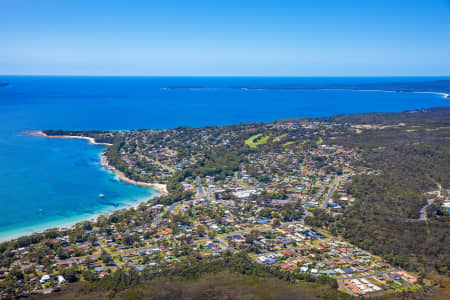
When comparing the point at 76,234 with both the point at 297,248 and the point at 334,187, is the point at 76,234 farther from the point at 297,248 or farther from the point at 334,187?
the point at 334,187

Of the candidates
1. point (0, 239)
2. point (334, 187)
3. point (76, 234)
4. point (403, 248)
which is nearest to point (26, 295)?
point (76, 234)

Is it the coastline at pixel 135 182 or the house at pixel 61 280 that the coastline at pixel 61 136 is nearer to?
the coastline at pixel 135 182

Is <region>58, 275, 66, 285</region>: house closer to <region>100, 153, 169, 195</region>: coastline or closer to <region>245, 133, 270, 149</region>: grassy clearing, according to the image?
<region>100, 153, 169, 195</region>: coastline

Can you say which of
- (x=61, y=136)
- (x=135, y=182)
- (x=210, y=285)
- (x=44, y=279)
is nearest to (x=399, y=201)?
(x=210, y=285)

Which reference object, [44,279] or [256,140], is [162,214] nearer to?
[44,279]

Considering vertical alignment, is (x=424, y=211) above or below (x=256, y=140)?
below

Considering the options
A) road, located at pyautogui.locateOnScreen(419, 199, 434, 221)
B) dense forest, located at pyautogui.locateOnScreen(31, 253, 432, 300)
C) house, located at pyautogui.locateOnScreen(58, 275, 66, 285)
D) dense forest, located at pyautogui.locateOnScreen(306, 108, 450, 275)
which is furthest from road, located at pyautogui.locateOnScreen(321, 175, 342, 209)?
house, located at pyautogui.locateOnScreen(58, 275, 66, 285)

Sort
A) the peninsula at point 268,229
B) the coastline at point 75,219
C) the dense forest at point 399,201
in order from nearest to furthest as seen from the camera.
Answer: the peninsula at point 268,229 < the dense forest at point 399,201 < the coastline at point 75,219

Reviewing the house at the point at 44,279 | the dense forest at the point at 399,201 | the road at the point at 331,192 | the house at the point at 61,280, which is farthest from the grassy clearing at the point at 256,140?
the house at the point at 44,279
